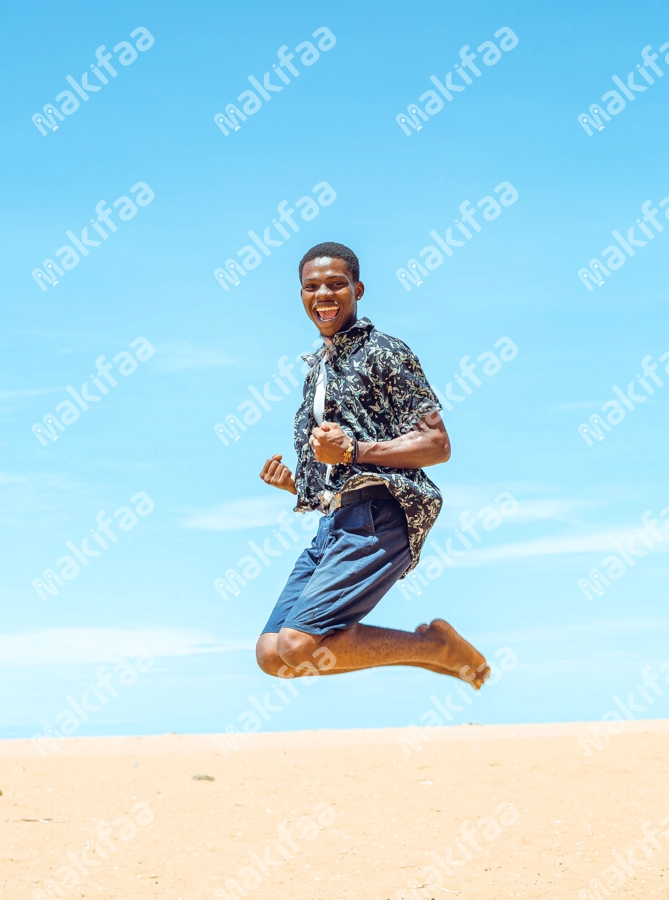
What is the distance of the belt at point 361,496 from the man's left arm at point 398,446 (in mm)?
154

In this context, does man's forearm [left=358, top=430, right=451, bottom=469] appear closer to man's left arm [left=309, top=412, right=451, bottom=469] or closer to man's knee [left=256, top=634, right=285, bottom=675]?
man's left arm [left=309, top=412, right=451, bottom=469]

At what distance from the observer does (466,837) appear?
12.3m

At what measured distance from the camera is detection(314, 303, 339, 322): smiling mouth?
6242 mm

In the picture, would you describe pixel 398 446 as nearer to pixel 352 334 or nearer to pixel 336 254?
pixel 352 334

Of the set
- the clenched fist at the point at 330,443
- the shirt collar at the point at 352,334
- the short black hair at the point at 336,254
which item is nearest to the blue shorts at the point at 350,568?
the clenched fist at the point at 330,443

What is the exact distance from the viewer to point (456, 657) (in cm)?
652

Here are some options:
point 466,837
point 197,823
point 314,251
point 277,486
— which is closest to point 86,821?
point 197,823

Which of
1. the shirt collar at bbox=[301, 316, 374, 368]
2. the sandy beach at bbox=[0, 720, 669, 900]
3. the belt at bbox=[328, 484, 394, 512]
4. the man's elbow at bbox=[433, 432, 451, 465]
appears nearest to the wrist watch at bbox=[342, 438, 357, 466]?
the belt at bbox=[328, 484, 394, 512]

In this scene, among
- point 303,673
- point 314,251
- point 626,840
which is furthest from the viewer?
point 626,840

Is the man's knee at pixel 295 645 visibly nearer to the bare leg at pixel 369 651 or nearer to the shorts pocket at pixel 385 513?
the bare leg at pixel 369 651

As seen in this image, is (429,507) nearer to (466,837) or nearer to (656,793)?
(466,837)

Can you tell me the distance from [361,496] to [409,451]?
1.25 feet

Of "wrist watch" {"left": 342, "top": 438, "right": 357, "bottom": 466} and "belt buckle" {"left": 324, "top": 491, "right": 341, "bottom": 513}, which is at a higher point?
"wrist watch" {"left": 342, "top": 438, "right": 357, "bottom": 466}

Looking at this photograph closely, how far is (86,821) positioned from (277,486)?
843cm
